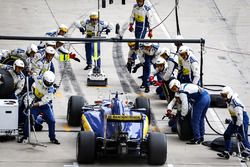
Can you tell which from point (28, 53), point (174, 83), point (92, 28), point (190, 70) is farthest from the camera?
point (92, 28)

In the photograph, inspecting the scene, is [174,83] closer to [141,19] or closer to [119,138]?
[119,138]

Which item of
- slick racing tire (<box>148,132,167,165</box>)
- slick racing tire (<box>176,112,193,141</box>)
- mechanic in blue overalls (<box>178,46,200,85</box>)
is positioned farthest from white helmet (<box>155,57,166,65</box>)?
slick racing tire (<box>148,132,167,165</box>)

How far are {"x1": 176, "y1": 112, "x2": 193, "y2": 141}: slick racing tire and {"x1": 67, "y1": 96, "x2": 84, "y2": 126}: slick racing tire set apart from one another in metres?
2.45

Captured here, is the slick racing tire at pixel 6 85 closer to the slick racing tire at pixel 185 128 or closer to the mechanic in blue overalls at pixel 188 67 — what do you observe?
the slick racing tire at pixel 185 128

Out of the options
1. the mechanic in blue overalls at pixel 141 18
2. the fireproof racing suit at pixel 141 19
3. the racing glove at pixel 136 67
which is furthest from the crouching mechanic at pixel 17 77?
the fireproof racing suit at pixel 141 19

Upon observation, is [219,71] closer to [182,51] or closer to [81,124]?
[182,51]

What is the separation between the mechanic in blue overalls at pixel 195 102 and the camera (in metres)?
30.4

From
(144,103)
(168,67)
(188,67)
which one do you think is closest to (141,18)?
(168,67)

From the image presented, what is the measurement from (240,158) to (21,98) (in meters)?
5.53

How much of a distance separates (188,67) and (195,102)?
2150 mm

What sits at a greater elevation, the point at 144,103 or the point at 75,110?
the point at 144,103

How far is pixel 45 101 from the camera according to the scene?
2991cm

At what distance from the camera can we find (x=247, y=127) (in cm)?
2934

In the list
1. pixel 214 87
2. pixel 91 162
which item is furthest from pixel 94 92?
pixel 91 162
